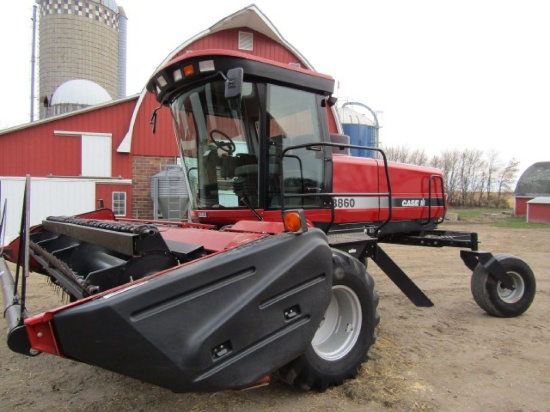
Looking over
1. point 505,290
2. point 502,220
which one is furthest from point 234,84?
point 502,220

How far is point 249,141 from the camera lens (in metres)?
3.83

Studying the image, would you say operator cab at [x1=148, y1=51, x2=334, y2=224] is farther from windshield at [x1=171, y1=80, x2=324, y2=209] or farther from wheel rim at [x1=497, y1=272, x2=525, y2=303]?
wheel rim at [x1=497, y1=272, x2=525, y2=303]

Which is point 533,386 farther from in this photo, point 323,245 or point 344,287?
point 323,245

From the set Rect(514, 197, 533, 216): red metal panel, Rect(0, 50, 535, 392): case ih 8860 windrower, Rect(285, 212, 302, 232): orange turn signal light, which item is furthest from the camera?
Rect(514, 197, 533, 216): red metal panel

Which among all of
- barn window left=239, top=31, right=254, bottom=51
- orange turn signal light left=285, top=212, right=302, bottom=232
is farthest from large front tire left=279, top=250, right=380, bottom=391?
barn window left=239, top=31, right=254, bottom=51

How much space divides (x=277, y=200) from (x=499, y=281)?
3.04 meters

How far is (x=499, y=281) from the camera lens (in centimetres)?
520

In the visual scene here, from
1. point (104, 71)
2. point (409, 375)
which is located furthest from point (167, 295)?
point (104, 71)

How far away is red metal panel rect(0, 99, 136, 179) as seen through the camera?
13.3 m

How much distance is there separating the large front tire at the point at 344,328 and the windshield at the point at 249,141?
3.14 feet

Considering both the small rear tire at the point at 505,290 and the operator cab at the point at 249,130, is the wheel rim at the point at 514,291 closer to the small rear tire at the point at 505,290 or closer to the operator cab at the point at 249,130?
the small rear tire at the point at 505,290

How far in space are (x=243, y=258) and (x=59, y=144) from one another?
12980 millimetres

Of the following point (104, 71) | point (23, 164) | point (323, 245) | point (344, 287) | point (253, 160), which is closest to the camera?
point (323, 245)

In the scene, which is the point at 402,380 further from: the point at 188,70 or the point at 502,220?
the point at 502,220
